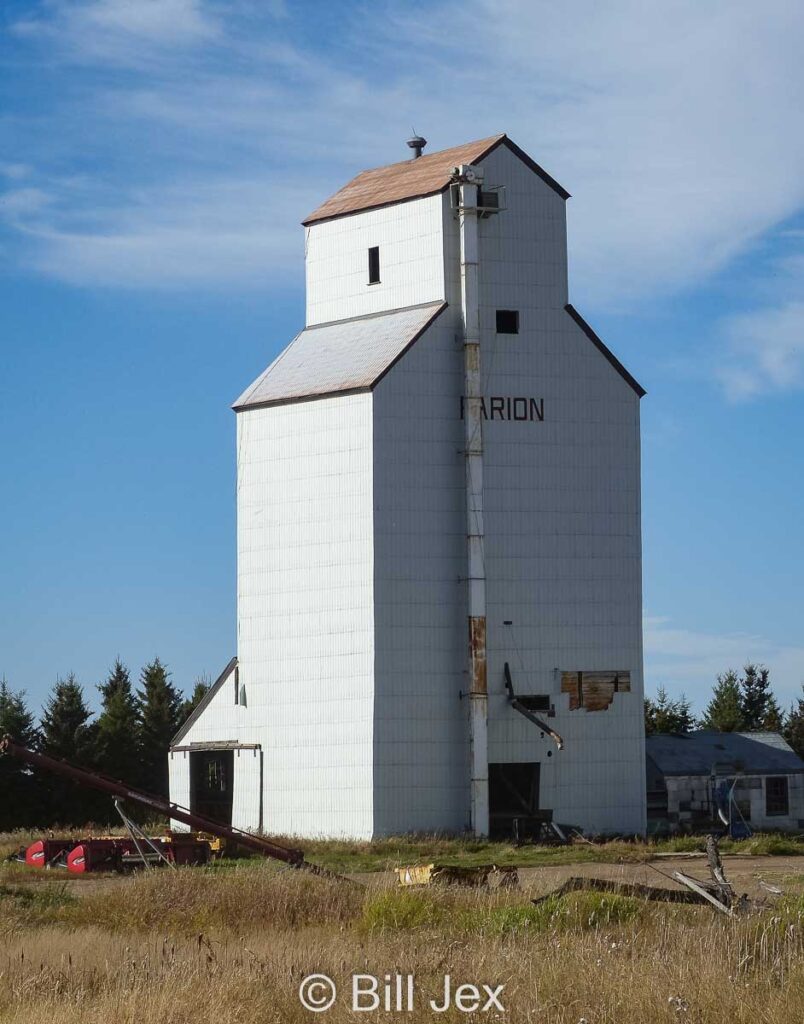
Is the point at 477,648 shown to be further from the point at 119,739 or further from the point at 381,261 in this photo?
the point at 119,739

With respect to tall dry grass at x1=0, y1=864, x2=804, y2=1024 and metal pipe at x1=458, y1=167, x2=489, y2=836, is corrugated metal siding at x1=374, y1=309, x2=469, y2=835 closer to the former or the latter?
metal pipe at x1=458, y1=167, x2=489, y2=836

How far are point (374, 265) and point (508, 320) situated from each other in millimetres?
4390

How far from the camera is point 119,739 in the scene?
6781 centimetres

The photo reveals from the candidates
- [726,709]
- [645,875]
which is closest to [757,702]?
[726,709]

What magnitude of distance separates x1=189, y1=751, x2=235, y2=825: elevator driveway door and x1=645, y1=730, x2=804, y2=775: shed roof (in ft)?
40.4

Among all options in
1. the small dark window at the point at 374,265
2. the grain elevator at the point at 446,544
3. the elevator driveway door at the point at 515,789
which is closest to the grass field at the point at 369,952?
the grain elevator at the point at 446,544

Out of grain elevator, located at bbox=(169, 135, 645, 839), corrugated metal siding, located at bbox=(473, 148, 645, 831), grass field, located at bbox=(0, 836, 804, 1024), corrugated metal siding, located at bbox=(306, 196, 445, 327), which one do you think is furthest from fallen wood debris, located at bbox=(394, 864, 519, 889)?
corrugated metal siding, located at bbox=(306, 196, 445, 327)

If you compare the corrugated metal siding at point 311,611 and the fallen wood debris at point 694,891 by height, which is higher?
the corrugated metal siding at point 311,611

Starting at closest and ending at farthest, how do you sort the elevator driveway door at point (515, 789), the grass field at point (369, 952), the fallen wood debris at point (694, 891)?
the grass field at point (369, 952) < the fallen wood debris at point (694, 891) < the elevator driveway door at point (515, 789)

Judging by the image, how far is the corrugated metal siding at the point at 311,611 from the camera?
45.5 meters

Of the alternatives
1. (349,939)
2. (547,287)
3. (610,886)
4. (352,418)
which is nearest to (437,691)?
(352,418)

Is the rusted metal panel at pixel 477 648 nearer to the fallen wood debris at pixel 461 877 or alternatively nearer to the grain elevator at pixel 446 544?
the grain elevator at pixel 446 544

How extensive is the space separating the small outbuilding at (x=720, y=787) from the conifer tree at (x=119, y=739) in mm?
23370

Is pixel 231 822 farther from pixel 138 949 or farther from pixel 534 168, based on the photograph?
pixel 138 949
